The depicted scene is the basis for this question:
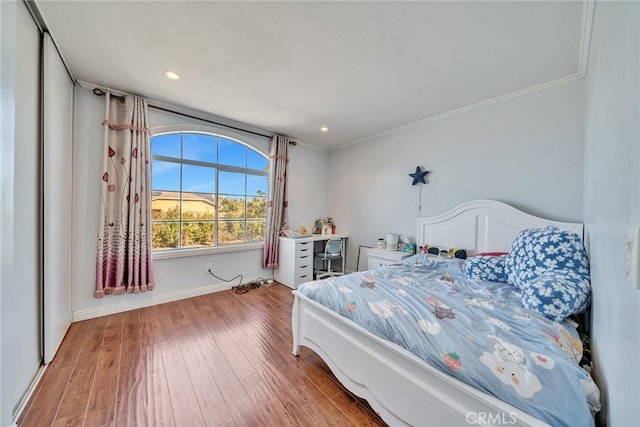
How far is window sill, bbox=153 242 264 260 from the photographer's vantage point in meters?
2.82

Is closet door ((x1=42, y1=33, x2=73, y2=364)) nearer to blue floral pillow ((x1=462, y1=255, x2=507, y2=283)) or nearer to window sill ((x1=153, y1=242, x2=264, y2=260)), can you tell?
window sill ((x1=153, y1=242, x2=264, y2=260))

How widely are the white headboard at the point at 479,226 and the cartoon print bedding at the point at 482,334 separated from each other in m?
0.73

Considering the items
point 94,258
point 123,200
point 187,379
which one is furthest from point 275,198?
point 187,379

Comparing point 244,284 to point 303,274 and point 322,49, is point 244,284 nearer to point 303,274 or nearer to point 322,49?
point 303,274

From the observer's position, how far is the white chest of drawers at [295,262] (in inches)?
136

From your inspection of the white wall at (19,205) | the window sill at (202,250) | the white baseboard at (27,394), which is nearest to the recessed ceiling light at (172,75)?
the white wall at (19,205)

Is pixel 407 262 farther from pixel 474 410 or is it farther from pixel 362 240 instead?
pixel 474 410

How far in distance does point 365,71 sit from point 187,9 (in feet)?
4.51

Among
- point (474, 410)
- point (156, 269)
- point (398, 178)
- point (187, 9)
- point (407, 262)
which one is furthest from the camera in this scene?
point (398, 178)

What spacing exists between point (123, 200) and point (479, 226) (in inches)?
154

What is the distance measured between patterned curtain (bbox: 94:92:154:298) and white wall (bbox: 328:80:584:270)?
3.00 metres

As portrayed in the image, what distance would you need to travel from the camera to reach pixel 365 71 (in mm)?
2035

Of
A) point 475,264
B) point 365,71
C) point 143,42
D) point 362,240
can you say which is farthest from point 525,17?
point 362,240
